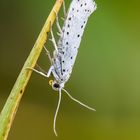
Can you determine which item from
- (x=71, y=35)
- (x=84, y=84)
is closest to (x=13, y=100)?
(x=71, y=35)

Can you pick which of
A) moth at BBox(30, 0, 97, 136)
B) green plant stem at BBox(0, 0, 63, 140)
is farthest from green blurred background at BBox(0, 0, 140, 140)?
green plant stem at BBox(0, 0, 63, 140)

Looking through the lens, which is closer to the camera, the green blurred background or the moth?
the moth

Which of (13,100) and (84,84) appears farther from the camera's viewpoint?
(84,84)

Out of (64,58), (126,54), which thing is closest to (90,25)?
(126,54)

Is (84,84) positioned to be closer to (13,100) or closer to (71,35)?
(71,35)

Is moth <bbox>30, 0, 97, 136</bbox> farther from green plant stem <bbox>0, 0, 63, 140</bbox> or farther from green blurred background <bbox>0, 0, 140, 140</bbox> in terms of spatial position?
green blurred background <bbox>0, 0, 140, 140</bbox>

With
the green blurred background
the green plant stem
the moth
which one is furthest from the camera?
the green blurred background

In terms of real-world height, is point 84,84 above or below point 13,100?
above

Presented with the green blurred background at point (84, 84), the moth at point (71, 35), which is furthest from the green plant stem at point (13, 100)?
the green blurred background at point (84, 84)
